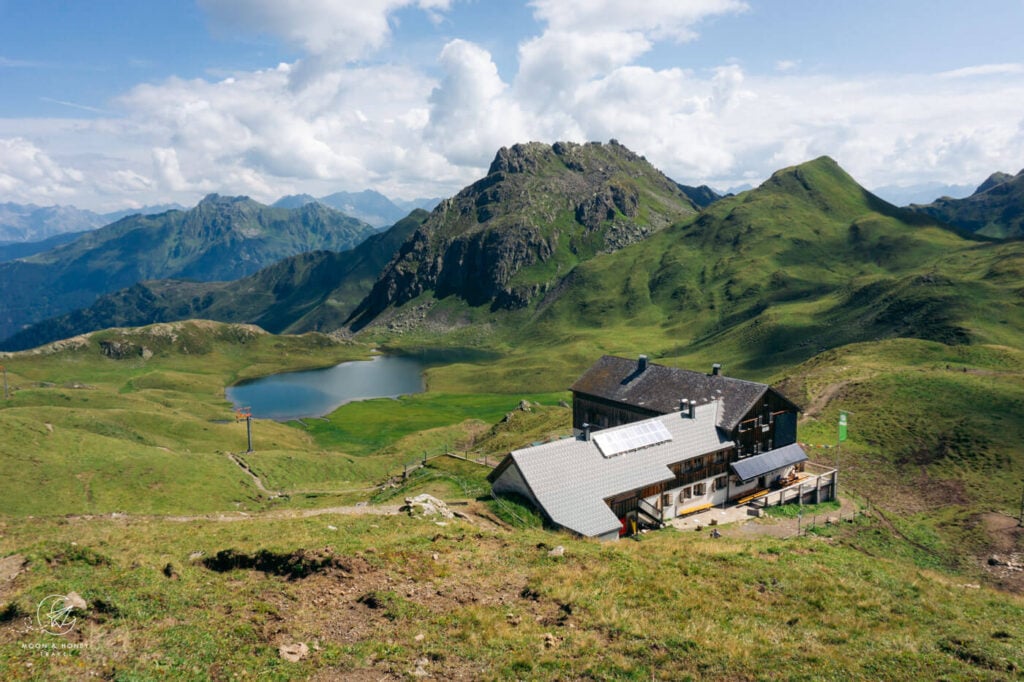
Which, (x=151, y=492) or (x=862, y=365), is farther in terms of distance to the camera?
(x=862, y=365)

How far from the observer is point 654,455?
157 ft

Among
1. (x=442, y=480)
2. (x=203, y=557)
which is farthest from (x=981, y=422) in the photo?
(x=203, y=557)

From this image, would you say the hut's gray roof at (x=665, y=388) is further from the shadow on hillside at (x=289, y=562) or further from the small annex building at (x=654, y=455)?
the shadow on hillside at (x=289, y=562)

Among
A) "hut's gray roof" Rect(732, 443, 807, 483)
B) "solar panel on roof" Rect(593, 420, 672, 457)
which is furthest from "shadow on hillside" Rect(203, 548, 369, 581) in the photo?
"hut's gray roof" Rect(732, 443, 807, 483)

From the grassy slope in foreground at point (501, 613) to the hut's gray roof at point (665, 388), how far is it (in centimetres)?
2506

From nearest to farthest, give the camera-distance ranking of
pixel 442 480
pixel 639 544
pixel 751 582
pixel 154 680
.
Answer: pixel 154 680 → pixel 751 582 → pixel 639 544 → pixel 442 480

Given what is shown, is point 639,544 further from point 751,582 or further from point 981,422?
point 981,422

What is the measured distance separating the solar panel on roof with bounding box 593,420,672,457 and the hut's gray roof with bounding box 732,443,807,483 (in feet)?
28.8

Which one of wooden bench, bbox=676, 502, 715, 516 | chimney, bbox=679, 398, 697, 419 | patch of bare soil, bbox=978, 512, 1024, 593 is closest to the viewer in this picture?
patch of bare soil, bbox=978, 512, 1024, 593

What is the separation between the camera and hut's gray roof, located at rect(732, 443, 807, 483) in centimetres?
5284

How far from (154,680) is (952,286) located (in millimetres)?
189252

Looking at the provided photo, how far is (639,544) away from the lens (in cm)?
3194

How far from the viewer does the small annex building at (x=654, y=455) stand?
41281 mm

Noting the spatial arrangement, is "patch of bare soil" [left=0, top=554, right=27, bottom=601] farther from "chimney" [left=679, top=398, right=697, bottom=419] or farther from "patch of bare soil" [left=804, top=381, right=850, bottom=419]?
"patch of bare soil" [left=804, top=381, right=850, bottom=419]
